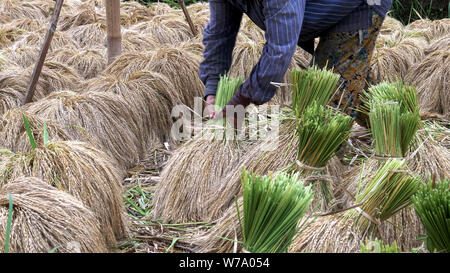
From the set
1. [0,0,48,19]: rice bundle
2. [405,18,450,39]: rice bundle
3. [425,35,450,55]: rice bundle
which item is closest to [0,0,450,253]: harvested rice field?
[425,35,450,55]: rice bundle

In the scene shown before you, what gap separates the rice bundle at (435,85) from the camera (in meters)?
2.98

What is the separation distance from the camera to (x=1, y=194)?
149 cm

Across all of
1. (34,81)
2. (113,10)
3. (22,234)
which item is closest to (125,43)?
(113,10)

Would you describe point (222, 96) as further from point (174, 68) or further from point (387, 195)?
point (174, 68)

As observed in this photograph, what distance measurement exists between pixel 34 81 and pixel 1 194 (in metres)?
1.32

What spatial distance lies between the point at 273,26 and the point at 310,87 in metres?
0.26

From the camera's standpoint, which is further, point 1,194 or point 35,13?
point 35,13

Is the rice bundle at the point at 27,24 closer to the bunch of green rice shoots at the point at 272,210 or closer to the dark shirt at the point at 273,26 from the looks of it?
the dark shirt at the point at 273,26

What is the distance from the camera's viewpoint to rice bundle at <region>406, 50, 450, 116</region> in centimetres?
298

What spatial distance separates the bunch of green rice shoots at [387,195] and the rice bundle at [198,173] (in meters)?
0.68

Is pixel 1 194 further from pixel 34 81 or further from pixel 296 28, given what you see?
pixel 34 81

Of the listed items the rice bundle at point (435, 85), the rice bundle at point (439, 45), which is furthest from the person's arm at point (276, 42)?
the rice bundle at point (439, 45)

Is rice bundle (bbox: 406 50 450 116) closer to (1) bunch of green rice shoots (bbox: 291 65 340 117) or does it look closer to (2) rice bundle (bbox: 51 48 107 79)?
(1) bunch of green rice shoots (bbox: 291 65 340 117)

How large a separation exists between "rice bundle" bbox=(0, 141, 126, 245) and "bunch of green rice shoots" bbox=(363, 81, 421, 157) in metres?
0.91
